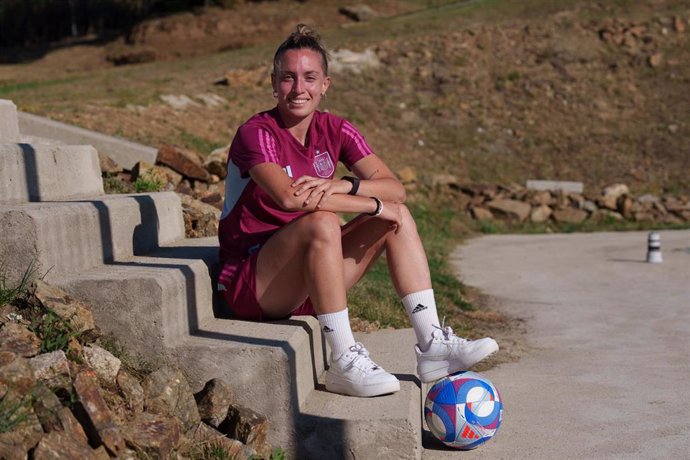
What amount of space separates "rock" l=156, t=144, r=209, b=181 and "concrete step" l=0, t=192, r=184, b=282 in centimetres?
359

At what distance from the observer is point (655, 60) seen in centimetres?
2408

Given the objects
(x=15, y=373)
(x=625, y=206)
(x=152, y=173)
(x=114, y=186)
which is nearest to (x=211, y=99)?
(x=625, y=206)

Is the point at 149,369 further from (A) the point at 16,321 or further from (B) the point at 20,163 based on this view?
(B) the point at 20,163

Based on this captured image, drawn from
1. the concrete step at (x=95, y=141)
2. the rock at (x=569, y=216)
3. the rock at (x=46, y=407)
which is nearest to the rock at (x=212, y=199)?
the concrete step at (x=95, y=141)

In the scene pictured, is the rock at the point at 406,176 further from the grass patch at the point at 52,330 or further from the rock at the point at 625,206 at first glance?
the grass patch at the point at 52,330

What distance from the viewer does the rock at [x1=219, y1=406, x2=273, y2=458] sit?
14.7ft

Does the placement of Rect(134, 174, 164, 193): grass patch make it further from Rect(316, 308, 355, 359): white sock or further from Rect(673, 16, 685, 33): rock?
Rect(673, 16, 685, 33): rock

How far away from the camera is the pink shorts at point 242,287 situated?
5.10 meters

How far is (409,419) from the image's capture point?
4.46 meters

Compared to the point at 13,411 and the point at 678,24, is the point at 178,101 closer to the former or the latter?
the point at 678,24

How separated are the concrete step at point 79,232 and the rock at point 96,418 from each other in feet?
2.94

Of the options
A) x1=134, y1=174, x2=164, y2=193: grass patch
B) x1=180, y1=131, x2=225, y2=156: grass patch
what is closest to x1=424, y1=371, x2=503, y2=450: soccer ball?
x1=134, y1=174, x2=164, y2=193: grass patch

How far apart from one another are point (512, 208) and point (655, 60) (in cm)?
862

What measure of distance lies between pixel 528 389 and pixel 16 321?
3194 millimetres
